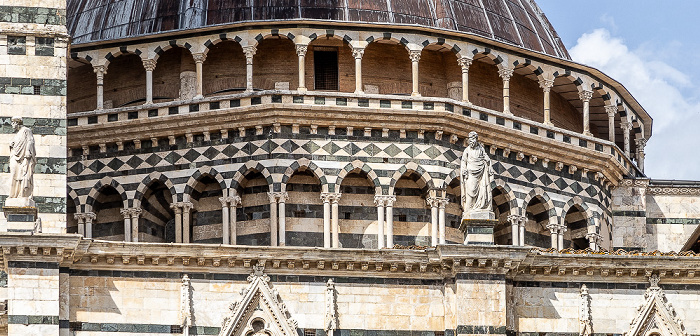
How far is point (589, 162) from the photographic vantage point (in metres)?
47.2

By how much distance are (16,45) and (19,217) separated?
341 centimetres

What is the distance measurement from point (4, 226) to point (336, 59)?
11.8 meters

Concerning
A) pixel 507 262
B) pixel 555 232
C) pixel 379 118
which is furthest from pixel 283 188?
pixel 507 262

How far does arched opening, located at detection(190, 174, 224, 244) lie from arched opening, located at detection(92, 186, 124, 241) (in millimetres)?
1455

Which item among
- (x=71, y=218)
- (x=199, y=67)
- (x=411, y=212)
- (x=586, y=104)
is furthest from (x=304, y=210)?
(x=586, y=104)

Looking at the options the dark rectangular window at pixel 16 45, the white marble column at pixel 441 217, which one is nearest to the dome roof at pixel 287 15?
the white marble column at pixel 441 217

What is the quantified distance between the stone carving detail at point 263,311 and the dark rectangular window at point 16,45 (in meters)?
5.18

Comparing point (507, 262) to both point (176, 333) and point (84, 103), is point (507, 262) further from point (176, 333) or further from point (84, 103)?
point (84, 103)

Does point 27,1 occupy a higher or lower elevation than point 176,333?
higher

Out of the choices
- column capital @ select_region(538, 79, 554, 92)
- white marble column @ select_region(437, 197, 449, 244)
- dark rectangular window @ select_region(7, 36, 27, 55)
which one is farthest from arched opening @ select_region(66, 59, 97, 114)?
dark rectangular window @ select_region(7, 36, 27, 55)

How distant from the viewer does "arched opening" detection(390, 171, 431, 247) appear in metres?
44.9

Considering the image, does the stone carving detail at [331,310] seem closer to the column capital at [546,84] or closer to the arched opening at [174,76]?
the arched opening at [174,76]

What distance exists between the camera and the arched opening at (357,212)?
147ft

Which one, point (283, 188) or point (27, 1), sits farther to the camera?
A: point (283, 188)
